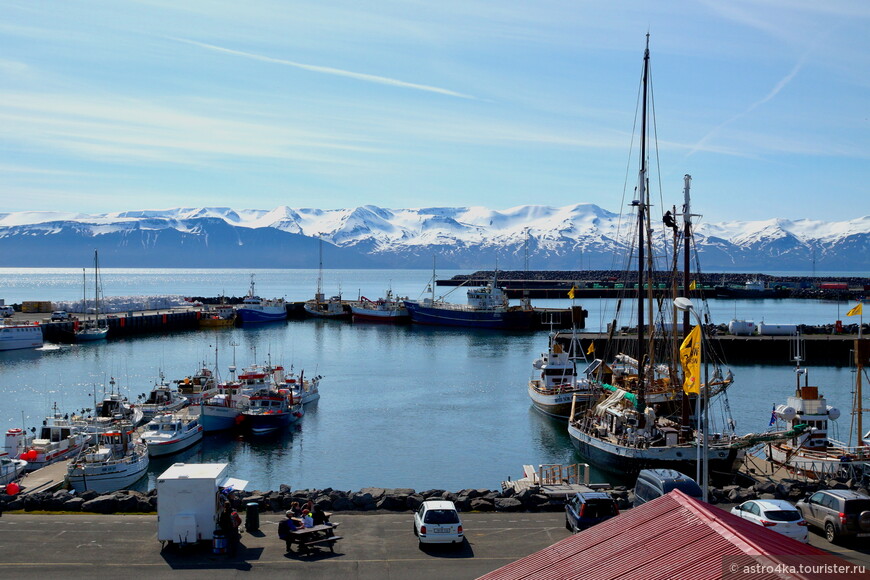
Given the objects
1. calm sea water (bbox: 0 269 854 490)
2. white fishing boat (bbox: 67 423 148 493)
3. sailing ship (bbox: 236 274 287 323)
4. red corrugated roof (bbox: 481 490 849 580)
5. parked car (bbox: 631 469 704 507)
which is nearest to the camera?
red corrugated roof (bbox: 481 490 849 580)

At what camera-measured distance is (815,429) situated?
33344 millimetres

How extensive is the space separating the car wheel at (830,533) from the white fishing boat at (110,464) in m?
26.1

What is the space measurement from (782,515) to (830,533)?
73.4 inches

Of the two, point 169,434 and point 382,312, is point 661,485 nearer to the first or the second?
point 169,434

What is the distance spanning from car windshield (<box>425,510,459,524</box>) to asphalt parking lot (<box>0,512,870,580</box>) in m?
0.66

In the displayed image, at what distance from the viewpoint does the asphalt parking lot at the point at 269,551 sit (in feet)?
60.3

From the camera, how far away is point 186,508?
1981 centimetres

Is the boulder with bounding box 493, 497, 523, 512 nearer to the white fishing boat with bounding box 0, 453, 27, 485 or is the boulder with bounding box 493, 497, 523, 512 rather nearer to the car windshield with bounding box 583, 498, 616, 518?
the car windshield with bounding box 583, 498, 616, 518

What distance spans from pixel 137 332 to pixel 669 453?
3588 inches

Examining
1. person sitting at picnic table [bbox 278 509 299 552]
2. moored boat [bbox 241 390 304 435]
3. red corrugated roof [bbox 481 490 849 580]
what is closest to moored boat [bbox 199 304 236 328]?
moored boat [bbox 241 390 304 435]

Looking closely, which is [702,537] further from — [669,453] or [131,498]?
[669,453]

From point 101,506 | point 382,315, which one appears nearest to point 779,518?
point 101,506

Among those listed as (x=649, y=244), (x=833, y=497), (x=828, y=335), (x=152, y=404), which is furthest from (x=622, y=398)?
(x=828, y=335)

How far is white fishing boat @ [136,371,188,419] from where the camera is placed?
49062mm
